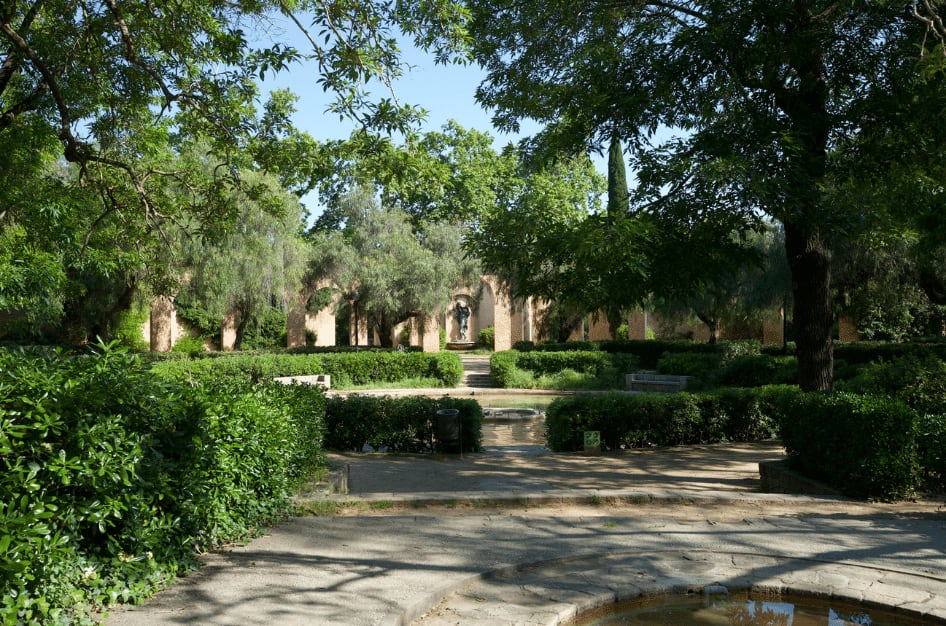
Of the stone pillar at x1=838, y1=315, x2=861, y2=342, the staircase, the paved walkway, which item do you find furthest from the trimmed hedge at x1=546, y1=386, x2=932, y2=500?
the stone pillar at x1=838, y1=315, x2=861, y2=342

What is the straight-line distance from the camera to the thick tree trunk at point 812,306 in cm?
816

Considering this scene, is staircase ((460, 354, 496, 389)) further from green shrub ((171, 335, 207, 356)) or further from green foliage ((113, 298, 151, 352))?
green foliage ((113, 298, 151, 352))

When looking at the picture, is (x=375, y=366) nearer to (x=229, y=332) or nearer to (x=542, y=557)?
(x=229, y=332)

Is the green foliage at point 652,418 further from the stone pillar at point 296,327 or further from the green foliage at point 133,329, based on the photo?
the green foliage at point 133,329

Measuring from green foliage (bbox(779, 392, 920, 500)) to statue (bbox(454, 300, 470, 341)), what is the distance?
35118mm

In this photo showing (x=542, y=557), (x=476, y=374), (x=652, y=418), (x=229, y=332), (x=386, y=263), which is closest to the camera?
(x=542, y=557)

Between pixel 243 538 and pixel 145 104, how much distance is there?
7230 millimetres

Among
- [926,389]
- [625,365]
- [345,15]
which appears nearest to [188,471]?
[345,15]

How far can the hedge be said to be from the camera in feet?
9.69

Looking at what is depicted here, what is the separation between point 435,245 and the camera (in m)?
25.8

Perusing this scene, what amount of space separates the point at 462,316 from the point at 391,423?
3211cm

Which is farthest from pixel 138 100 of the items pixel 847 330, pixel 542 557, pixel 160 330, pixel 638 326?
pixel 847 330

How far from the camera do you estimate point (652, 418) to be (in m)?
10.5

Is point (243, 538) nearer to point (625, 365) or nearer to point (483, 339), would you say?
point (625, 365)
